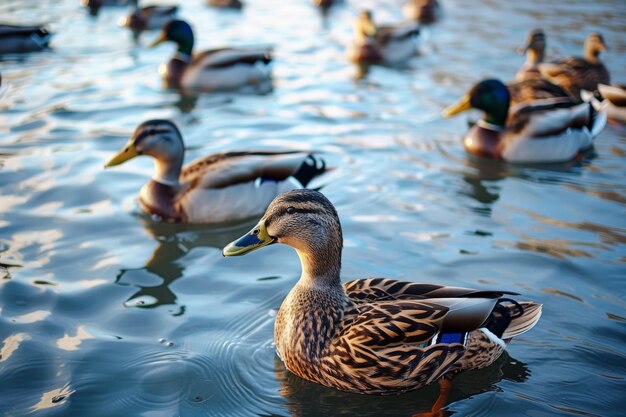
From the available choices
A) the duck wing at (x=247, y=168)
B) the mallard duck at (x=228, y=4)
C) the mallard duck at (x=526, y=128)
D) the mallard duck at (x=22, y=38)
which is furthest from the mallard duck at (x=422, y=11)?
the duck wing at (x=247, y=168)

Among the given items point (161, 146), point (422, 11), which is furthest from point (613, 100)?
point (422, 11)

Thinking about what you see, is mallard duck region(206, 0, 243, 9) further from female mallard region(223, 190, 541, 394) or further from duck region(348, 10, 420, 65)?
female mallard region(223, 190, 541, 394)

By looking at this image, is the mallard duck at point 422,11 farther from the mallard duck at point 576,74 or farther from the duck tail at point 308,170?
the duck tail at point 308,170

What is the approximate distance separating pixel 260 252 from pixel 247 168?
93cm

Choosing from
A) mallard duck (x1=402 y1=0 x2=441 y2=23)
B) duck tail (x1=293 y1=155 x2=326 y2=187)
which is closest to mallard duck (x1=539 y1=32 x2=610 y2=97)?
mallard duck (x1=402 y1=0 x2=441 y2=23)

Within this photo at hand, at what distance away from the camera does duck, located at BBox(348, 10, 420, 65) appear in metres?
13.5

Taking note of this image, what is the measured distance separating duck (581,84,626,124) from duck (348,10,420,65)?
4054 millimetres

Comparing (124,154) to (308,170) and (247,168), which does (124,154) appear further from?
(308,170)

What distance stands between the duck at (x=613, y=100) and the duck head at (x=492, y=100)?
1.58 m

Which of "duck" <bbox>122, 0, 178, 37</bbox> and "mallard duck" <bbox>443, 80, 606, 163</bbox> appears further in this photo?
"duck" <bbox>122, 0, 178, 37</bbox>

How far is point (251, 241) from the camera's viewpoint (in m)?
4.88

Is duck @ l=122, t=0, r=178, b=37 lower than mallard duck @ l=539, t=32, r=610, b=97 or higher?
higher

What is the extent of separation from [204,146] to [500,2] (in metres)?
11.1

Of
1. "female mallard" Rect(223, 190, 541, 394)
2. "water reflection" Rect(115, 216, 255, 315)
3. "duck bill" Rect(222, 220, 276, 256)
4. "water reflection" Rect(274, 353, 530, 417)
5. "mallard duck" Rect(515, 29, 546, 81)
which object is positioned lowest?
"water reflection" Rect(274, 353, 530, 417)
